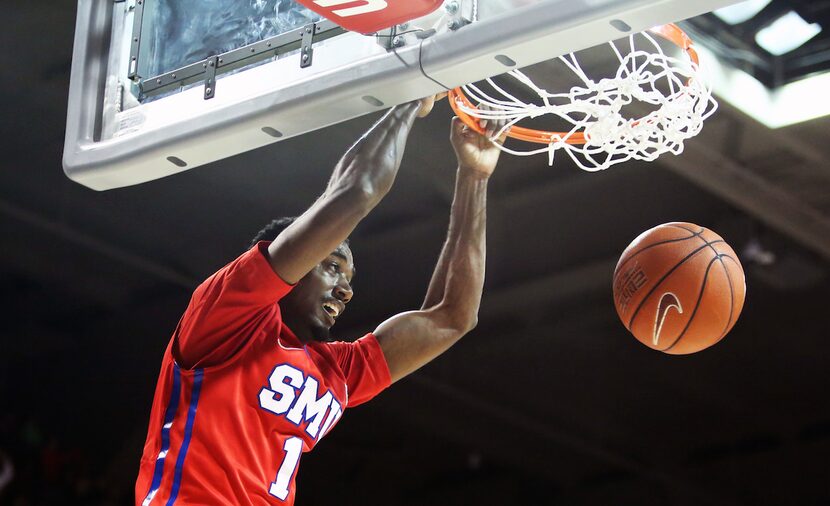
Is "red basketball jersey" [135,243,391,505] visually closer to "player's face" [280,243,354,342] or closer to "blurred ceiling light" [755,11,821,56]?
"player's face" [280,243,354,342]

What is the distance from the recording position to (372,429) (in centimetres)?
849

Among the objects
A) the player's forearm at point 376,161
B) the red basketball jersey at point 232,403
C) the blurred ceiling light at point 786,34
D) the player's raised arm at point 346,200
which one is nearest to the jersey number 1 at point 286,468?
the red basketball jersey at point 232,403

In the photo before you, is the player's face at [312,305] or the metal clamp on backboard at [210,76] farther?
the player's face at [312,305]

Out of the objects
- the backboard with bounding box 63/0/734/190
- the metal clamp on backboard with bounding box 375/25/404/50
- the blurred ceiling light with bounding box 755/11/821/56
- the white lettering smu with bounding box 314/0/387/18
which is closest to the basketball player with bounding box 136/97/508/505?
the backboard with bounding box 63/0/734/190

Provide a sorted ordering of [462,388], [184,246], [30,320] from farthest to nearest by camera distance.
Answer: [462,388], [30,320], [184,246]

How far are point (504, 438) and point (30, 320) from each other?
3.56 metres

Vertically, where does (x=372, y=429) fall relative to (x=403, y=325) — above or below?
below

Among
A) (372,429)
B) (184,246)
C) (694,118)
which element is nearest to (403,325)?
(694,118)

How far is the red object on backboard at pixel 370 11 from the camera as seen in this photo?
6.93 feet

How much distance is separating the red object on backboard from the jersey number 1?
3.33 ft

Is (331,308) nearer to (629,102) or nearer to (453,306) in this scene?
(453,306)

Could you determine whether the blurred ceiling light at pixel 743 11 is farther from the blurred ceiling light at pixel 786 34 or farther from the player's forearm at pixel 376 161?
the player's forearm at pixel 376 161

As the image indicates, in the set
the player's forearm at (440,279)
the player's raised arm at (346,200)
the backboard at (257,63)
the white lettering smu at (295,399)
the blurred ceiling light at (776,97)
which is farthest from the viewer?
the blurred ceiling light at (776,97)

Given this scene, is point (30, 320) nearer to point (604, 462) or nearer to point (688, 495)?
point (604, 462)
